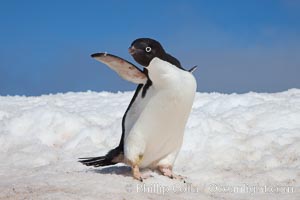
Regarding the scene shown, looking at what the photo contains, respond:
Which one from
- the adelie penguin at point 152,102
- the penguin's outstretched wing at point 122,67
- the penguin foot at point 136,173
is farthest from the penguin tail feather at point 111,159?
the penguin's outstretched wing at point 122,67

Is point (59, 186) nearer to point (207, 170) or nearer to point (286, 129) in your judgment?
point (207, 170)

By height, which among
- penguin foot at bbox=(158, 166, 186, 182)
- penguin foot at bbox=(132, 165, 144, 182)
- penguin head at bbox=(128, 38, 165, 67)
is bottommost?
penguin foot at bbox=(132, 165, 144, 182)

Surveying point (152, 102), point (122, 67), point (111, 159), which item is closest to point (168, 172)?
point (111, 159)

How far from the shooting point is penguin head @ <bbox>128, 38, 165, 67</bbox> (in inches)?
145

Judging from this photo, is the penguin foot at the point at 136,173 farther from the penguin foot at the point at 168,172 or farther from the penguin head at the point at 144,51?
the penguin head at the point at 144,51

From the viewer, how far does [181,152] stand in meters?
5.82

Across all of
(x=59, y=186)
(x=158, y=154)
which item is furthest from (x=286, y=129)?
(x=59, y=186)

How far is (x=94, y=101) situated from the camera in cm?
888

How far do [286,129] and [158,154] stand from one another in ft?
9.63

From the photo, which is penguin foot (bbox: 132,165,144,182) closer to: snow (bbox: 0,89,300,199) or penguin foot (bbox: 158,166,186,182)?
snow (bbox: 0,89,300,199)

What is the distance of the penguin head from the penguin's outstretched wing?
9 cm

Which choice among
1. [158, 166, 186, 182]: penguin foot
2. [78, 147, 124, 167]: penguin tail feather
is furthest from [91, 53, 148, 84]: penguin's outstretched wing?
[158, 166, 186, 182]: penguin foot

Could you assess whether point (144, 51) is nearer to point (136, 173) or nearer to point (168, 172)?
point (136, 173)

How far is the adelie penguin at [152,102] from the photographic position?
3689mm
